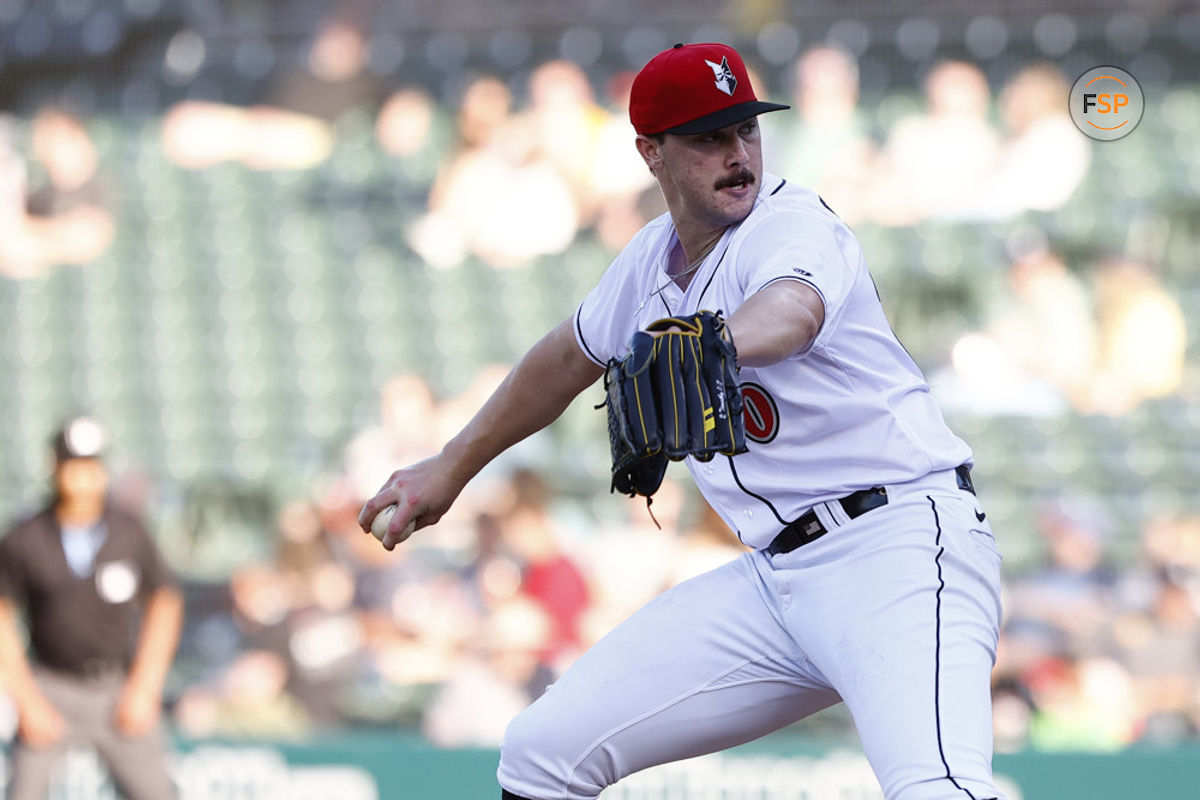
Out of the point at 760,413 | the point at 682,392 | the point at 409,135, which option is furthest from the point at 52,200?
the point at 682,392

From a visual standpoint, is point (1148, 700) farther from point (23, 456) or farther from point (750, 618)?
point (23, 456)

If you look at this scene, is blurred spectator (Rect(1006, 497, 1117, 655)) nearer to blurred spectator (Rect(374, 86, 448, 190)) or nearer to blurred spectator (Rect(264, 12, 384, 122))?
blurred spectator (Rect(374, 86, 448, 190))

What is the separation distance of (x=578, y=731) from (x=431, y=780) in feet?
13.5

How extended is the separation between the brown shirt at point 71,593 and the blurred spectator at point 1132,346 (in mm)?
5280

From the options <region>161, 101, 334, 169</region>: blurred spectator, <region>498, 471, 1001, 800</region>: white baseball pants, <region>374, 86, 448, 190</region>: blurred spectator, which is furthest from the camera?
<region>161, 101, 334, 169</region>: blurred spectator

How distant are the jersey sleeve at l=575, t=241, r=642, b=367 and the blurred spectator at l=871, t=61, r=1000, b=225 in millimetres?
6392

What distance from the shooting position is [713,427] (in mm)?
2768

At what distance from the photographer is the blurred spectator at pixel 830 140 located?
9617 mm

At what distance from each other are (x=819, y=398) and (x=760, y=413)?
130mm

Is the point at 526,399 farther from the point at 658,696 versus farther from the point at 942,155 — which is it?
the point at 942,155

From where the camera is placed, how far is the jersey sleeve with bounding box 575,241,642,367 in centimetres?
358

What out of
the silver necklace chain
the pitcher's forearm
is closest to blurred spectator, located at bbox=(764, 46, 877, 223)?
the pitcher's forearm

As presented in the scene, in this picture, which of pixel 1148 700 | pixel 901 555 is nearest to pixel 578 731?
pixel 901 555

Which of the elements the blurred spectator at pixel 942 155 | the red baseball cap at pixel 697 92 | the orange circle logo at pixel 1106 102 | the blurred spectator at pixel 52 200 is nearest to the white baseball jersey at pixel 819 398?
the red baseball cap at pixel 697 92
